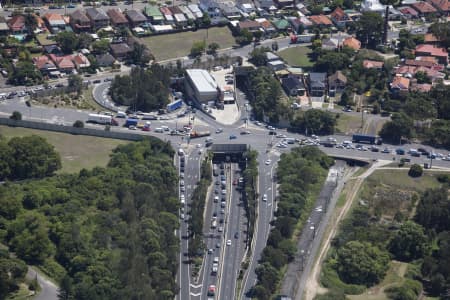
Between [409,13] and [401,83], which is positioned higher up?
[409,13]

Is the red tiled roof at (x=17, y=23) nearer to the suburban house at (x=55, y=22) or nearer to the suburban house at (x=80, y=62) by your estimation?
the suburban house at (x=55, y=22)

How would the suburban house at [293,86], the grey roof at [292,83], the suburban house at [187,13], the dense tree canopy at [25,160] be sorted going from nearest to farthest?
the dense tree canopy at [25,160] < the suburban house at [293,86] < the grey roof at [292,83] < the suburban house at [187,13]

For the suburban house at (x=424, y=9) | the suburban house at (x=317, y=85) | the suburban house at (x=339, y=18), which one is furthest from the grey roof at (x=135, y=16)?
the suburban house at (x=424, y=9)

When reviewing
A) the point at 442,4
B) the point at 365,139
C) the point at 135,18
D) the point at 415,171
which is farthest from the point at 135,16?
the point at 415,171

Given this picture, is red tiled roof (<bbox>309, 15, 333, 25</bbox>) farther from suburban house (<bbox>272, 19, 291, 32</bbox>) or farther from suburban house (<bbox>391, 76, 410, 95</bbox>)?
suburban house (<bbox>391, 76, 410, 95</bbox>)

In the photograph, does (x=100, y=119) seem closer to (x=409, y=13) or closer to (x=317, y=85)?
(x=317, y=85)

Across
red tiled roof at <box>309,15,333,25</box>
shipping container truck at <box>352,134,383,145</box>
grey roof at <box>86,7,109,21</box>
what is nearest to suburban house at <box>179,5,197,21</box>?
grey roof at <box>86,7,109,21</box>

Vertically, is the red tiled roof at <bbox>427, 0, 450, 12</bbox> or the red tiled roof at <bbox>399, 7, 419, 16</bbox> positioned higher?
Answer: the red tiled roof at <bbox>427, 0, 450, 12</bbox>
